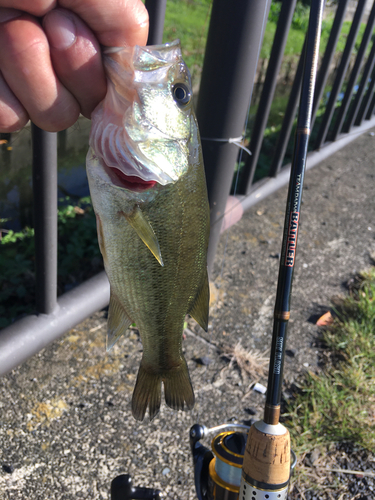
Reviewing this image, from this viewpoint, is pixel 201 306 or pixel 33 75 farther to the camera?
pixel 201 306

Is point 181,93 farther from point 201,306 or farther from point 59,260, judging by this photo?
point 59,260

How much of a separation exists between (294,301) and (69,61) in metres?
2.62

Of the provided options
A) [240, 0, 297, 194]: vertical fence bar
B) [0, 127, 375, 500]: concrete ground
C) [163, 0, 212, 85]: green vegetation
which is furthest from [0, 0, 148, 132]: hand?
[163, 0, 212, 85]: green vegetation

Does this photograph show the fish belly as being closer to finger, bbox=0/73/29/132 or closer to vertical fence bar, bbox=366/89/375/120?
finger, bbox=0/73/29/132

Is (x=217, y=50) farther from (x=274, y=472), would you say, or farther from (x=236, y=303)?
(x=274, y=472)

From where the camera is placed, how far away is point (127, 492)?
4.50ft

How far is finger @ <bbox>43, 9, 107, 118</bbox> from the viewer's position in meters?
0.94

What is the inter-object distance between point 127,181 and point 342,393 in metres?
1.89

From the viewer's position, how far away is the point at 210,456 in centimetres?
168

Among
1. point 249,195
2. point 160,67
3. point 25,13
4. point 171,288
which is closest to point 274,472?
point 171,288

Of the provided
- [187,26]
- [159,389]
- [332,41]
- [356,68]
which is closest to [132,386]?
[159,389]

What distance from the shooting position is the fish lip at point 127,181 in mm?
1110

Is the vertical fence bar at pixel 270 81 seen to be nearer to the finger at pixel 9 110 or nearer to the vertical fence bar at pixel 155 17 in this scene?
the vertical fence bar at pixel 155 17

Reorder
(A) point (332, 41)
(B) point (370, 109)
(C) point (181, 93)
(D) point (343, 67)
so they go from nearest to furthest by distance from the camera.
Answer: (C) point (181, 93) < (A) point (332, 41) < (D) point (343, 67) < (B) point (370, 109)
